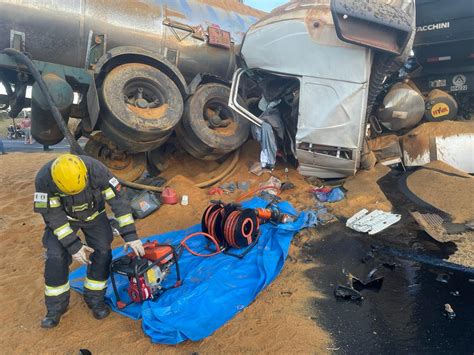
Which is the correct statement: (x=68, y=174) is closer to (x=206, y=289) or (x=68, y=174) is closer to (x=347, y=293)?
(x=206, y=289)

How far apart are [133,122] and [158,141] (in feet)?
1.71

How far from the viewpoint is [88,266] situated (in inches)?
124

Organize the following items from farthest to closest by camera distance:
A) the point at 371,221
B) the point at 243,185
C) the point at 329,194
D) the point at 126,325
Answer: the point at 243,185, the point at 329,194, the point at 371,221, the point at 126,325

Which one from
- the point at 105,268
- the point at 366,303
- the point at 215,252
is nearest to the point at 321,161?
the point at 215,252

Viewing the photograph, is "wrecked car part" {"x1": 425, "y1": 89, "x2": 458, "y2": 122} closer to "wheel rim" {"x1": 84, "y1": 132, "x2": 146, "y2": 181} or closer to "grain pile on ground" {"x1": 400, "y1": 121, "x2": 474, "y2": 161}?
"grain pile on ground" {"x1": 400, "y1": 121, "x2": 474, "y2": 161}

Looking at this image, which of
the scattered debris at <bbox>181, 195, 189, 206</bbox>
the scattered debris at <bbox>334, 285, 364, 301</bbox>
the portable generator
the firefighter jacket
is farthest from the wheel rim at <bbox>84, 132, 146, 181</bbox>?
the scattered debris at <bbox>334, 285, 364, 301</bbox>

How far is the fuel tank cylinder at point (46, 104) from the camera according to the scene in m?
4.62

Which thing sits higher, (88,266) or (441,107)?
(441,107)

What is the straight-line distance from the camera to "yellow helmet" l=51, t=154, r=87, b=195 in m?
2.73

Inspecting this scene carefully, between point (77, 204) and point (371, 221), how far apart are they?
10.3 feet

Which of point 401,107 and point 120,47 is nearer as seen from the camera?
point 120,47

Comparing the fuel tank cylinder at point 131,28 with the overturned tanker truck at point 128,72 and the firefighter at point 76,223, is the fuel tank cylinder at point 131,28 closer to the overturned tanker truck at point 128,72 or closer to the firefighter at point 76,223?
the overturned tanker truck at point 128,72

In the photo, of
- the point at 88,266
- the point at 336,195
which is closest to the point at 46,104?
the point at 88,266

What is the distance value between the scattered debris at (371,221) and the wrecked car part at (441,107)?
2363 mm
